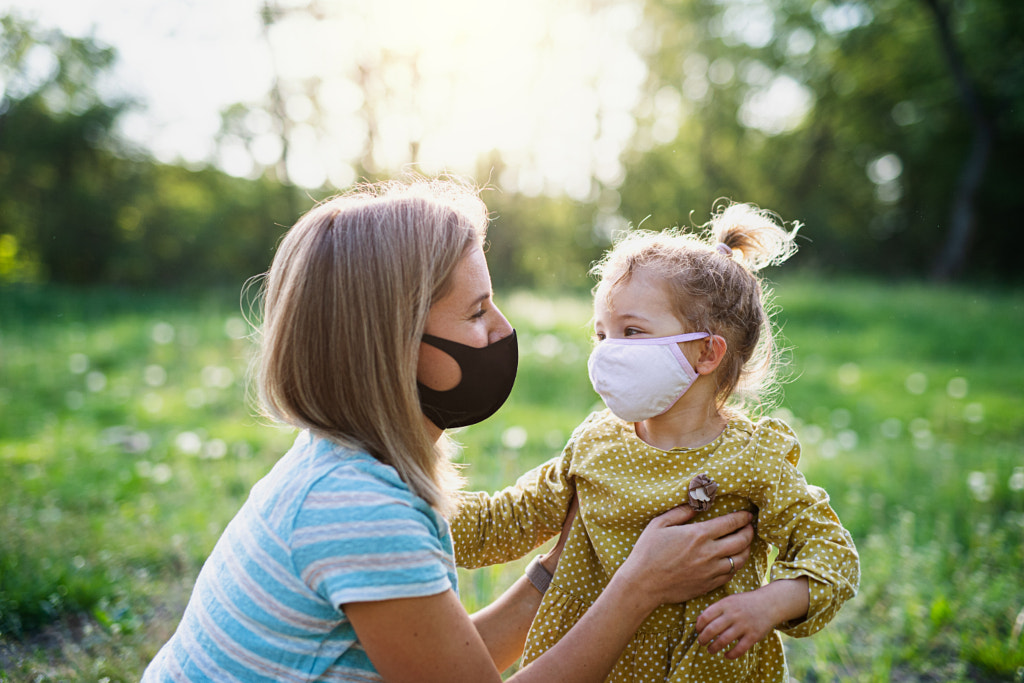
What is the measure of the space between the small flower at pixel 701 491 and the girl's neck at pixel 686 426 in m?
0.12

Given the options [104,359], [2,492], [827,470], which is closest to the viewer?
[2,492]

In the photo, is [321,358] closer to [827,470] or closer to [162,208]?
[827,470]

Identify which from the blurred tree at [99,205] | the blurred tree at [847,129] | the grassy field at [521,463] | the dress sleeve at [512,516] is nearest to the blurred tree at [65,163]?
the blurred tree at [99,205]

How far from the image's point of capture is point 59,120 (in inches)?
592

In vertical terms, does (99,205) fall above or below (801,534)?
below

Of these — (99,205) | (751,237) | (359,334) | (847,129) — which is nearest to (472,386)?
(359,334)

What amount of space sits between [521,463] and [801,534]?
9.37ft

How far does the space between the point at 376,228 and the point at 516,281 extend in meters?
11.7

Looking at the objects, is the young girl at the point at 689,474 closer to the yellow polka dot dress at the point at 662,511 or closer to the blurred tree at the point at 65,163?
the yellow polka dot dress at the point at 662,511

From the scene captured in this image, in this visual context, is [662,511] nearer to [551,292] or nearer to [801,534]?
[801,534]

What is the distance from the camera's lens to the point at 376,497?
1.50m

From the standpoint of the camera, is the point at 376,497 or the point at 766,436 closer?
the point at 376,497

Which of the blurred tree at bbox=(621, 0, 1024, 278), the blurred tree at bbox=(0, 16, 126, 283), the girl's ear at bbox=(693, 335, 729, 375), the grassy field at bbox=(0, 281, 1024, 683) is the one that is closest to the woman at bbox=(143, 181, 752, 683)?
the girl's ear at bbox=(693, 335, 729, 375)

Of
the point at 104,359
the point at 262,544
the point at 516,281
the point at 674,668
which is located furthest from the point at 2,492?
the point at 516,281
